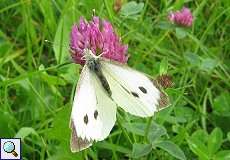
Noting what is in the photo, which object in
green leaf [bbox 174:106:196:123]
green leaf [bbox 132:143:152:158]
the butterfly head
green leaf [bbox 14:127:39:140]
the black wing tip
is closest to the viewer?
the black wing tip

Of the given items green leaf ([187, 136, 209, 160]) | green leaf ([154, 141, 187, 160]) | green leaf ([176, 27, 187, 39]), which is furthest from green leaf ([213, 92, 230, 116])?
green leaf ([154, 141, 187, 160])

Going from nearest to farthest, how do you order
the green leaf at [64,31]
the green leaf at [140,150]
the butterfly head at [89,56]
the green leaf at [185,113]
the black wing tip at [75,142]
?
1. the black wing tip at [75,142]
2. the butterfly head at [89,56]
3. the green leaf at [140,150]
4. the green leaf at [185,113]
5. the green leaf at [64,31]

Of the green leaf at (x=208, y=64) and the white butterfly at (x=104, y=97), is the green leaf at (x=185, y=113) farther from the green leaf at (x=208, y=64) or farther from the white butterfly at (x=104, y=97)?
the white butterfly at (x=104, y=97)

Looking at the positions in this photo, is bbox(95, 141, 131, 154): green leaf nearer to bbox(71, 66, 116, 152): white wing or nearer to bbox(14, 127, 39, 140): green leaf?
bbox(14, 127, 39, 140): green leaf

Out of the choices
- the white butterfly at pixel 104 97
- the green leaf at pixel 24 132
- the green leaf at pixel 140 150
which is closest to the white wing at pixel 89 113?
the white butterfly at pixel 104 97

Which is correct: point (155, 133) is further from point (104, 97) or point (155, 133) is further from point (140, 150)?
point (104, 97)

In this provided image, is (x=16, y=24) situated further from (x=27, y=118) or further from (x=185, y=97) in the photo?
(x=185, y=97)

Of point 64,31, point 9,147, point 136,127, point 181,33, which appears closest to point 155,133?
point 136,127
